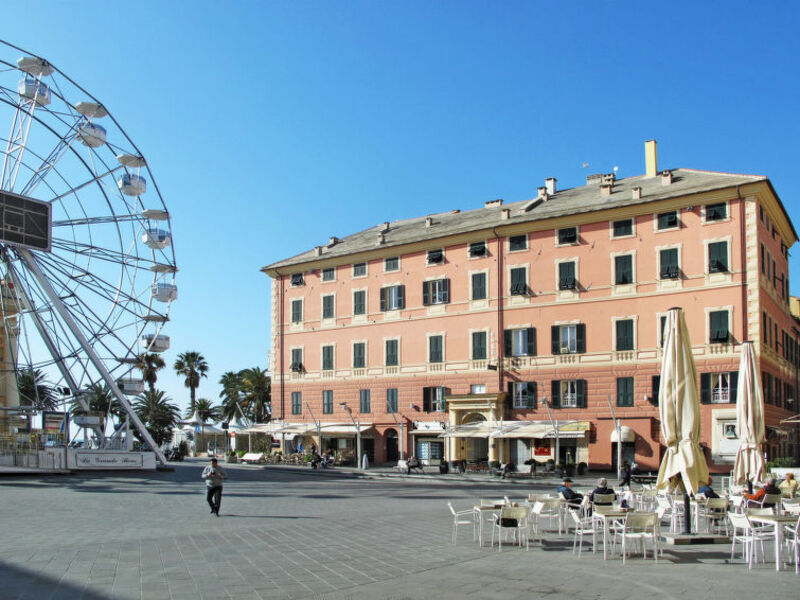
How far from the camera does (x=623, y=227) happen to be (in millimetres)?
44438

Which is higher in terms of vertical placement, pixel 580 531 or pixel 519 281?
pixel 519 281

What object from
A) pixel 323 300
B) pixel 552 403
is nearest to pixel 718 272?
pixel 552 403

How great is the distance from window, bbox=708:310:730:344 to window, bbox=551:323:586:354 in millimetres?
6728

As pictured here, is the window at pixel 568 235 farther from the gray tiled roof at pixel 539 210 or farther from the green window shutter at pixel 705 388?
the green window shutter at pixel 705 388

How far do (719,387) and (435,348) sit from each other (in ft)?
55.8

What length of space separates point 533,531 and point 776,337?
33.3m

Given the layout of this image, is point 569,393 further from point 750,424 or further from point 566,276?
point 750,424

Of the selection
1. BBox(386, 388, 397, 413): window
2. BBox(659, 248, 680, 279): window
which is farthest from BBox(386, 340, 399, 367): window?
BBox(659, 248, 680, 279): window

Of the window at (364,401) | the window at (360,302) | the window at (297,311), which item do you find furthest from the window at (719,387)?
the window at (297,311)

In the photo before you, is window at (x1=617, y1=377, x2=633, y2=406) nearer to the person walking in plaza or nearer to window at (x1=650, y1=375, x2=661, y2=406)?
window at (x1=650, y1=375, x2=661, y2=406)

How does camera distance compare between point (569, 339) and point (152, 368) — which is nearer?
point (569, 339)

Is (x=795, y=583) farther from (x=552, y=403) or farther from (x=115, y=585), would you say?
(x=552, y=403)

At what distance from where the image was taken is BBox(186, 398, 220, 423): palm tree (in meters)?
92.0

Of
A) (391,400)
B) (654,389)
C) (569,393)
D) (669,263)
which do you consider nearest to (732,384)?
(654,389)
